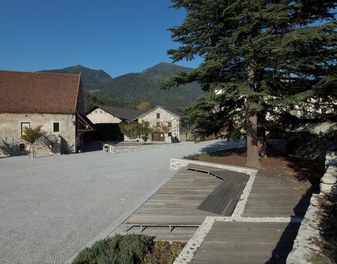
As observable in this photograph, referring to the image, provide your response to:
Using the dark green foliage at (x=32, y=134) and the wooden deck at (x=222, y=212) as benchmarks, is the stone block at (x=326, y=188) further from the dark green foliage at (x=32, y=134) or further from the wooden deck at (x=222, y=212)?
the dark green foliage at (x=32, y=134)

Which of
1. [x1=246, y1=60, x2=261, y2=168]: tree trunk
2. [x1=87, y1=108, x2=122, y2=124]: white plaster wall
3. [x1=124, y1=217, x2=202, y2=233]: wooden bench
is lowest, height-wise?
[x1=124, y1=217, x2=202, y2=233]: wooden bench

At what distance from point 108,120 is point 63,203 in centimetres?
3818

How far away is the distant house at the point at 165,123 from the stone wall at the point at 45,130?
16110mm

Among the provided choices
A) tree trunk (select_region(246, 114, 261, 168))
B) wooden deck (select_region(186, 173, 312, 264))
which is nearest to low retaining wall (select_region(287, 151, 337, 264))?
wooden deck (select_region(186, 173, 312, 264))

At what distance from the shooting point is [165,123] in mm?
45625

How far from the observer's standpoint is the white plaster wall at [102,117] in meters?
48.0

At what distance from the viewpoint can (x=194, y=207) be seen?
9164mm

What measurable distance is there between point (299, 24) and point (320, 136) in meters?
6.07

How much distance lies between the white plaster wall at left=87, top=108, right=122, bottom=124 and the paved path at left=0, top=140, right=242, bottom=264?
27719 mm

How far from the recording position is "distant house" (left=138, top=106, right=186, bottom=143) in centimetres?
4275

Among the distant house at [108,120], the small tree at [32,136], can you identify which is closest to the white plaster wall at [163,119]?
the distant house at [108,120]

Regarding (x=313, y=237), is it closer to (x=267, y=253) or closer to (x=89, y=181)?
(x=267, y=253)

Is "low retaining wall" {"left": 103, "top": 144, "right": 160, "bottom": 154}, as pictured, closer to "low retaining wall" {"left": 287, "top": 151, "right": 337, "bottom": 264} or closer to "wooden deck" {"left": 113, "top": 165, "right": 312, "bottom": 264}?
"wooden deck" {"left": 113, "top": 165, "right": 312, "bottom": 264}

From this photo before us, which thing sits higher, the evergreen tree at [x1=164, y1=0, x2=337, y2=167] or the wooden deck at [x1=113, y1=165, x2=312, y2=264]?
the evergreen tree at [x1=164, y1=0, x2=337, y2=167]
